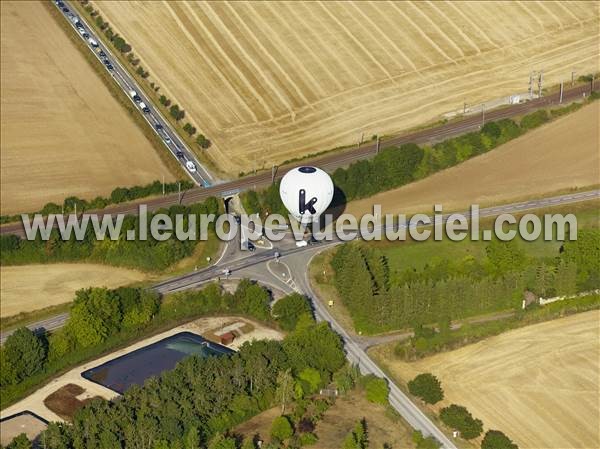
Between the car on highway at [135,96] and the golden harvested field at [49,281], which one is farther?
the car on highway at [135,96]

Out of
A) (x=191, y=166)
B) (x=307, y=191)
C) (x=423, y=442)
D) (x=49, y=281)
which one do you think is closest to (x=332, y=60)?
(x=191, y=166)

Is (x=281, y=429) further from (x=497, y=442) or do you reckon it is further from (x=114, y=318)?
(x=114, y=318)

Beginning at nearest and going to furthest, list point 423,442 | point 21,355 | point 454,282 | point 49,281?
point 423,442 → point 21,355 → point 454,282 → point 49,281

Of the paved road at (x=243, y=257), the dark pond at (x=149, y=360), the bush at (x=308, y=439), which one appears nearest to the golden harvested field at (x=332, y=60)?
the paved road at (x=243, y=257)

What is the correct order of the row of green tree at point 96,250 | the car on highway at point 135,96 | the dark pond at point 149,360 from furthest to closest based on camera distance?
the car on highway at point 135,96 → the row of green tree at point 96,250 → the dark pond at point 149,360

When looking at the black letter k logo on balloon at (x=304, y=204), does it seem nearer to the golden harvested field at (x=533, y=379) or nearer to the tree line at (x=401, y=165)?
the tree line at (x=401, y=165)

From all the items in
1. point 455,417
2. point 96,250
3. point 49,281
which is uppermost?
point 96,250

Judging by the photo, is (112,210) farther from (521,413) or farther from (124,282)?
(521,413)

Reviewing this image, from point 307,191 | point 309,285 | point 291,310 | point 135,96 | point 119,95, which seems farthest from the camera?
point 119,95
